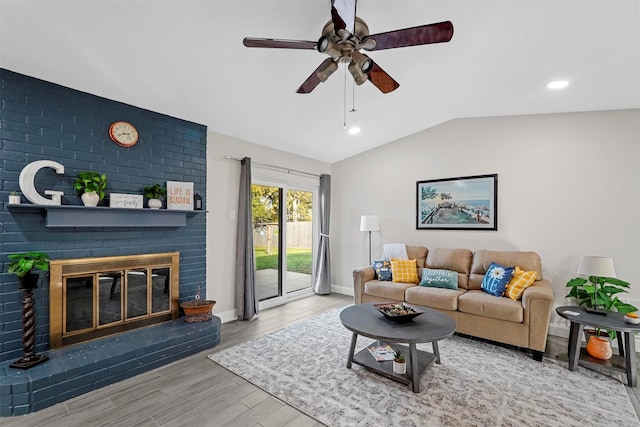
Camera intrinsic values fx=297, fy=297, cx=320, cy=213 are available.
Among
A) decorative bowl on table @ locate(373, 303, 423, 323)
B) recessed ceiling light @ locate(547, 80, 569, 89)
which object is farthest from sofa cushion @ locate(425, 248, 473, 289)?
recessed ceiling light @ locate(547, 80, 569, 89)

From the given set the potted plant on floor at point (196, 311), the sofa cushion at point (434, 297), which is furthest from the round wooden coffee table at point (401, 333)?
the potted plant on floor at point (196, 311)

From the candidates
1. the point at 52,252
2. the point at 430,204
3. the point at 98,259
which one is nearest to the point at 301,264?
the point at 430,204

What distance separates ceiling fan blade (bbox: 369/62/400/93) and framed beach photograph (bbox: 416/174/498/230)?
8.78 feet

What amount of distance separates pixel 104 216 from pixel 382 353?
9.78 ft

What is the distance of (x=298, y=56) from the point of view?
105 inches

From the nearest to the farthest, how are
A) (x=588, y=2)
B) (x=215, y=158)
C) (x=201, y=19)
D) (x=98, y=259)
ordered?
(x=588, y=2)
(x=201, y=19)
(x=98, y=259)
(x=215, y=158)

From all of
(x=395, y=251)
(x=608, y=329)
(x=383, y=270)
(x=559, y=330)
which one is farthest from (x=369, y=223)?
(x=608, y=329)

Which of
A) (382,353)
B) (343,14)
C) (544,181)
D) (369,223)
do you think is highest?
(343,14)

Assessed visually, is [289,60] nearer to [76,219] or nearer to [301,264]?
[76,219]

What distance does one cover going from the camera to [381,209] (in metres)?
5.27

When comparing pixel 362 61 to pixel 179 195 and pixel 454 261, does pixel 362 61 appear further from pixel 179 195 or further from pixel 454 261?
pixel 454 261

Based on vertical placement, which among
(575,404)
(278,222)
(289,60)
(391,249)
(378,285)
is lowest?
(575,404)

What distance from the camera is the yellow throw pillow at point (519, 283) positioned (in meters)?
3.29

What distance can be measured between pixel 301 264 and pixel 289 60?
12.1ft
